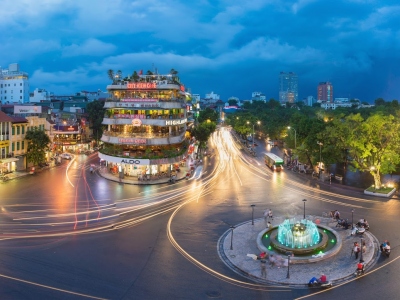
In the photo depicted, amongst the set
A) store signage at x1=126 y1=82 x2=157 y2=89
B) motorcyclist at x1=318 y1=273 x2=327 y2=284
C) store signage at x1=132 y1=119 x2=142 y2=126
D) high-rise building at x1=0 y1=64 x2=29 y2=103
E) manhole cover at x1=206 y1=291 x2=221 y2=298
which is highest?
high-rise building at x1=0 y1=64 x2=29 y2=103

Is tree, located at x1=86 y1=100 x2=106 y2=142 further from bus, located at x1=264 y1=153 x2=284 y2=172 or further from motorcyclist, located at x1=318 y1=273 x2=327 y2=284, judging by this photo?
motorcyclist, located at x1=318 y1=273 x2=327 y2=284

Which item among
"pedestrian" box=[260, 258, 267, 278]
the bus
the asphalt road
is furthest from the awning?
"pedestrian" box=[260, 258, 267, 278]

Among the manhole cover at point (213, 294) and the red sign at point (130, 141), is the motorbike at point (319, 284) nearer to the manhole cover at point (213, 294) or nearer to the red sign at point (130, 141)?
the manhole cover at point (213, 294)

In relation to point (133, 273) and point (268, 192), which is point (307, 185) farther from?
point (133, 273)

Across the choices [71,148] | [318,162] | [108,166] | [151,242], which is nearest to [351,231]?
[151,242]

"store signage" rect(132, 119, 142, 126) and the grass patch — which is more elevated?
"store signage" rect(132, 119, 142, 126)

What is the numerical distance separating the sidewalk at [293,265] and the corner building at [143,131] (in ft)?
102

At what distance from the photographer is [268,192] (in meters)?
48.7

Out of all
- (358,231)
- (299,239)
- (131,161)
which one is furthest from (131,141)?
(358,231)

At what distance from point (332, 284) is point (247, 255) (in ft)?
20.4

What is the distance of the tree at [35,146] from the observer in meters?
63.8

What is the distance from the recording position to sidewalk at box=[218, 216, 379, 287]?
2352 cm

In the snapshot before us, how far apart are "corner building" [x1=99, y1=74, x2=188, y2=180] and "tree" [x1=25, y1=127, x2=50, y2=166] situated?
35.3 feet

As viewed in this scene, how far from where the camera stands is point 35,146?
2522 inches
